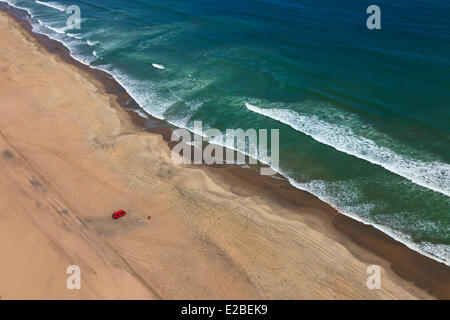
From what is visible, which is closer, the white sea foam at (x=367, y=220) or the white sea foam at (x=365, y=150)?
the white sea foam at (x=367, y=220)

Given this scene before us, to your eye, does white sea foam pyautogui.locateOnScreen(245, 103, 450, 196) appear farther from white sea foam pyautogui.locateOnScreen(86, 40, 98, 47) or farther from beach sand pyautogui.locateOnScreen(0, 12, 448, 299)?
white sea foam pyautogui.locateOnScreen(86, 40, 98, 47)

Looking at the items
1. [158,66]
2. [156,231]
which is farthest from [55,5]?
[156,231]

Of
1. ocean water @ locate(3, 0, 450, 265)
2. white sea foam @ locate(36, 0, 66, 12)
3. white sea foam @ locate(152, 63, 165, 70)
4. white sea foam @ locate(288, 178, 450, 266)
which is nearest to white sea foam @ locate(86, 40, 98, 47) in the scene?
ocean water @ locate(3, 0, 450, 265)

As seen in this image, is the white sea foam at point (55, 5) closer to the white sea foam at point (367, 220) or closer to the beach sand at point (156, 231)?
the beach sand at point (156, 231)

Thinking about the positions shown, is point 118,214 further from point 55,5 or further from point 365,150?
point 55,5

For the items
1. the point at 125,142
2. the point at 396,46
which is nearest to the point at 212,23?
the point at 396,46

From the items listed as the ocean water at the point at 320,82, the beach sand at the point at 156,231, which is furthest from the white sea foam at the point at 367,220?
→ the beach sand at the point at 156,231

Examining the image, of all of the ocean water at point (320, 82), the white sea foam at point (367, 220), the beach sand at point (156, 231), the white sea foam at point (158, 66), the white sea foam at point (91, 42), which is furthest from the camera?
the white sea foam at point (91, 42)
